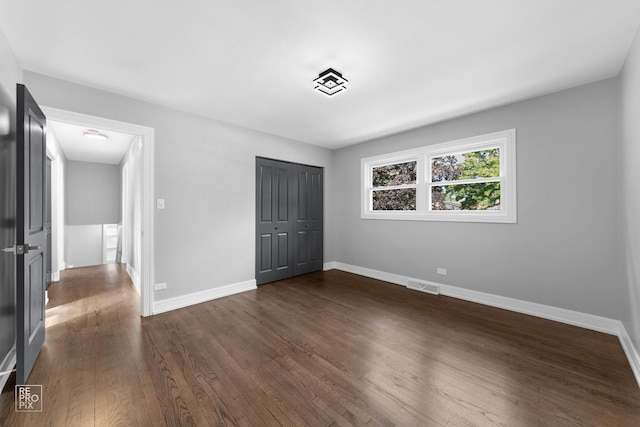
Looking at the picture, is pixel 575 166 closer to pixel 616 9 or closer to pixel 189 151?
pixel 616 9

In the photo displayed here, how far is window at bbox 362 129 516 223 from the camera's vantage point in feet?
10.8

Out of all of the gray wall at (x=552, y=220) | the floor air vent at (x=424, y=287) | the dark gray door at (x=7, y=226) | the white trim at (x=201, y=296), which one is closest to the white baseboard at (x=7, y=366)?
the dark gray door at (x=7, y=226)

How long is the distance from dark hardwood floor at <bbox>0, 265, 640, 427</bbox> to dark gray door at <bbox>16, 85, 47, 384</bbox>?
0.25 metres

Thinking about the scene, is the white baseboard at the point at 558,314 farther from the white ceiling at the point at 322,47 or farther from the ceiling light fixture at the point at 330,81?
the ceiling light fixture at the point at 330,81

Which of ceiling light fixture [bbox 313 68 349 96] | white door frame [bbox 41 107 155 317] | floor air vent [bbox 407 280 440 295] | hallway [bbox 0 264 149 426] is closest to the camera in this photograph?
hallway [bbox 0 264 149 426]

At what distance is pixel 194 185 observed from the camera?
350 cm

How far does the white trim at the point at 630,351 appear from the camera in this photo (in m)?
1.90

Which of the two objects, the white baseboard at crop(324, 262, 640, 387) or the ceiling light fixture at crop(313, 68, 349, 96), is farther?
the ceiling light fixture at crop(313, 68, 349, 96)

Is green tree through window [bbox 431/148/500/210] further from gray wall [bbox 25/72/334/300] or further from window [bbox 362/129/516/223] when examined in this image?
gray wall [bbox 25/72/334/300]

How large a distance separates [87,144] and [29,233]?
13.6ft

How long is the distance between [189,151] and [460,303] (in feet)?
13.8

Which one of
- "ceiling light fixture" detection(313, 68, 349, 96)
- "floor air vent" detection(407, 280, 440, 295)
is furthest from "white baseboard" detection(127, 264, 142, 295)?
"floor air vent" detection(407, 280, 440, 295)

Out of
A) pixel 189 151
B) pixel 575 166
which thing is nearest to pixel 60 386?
pixel 189 151

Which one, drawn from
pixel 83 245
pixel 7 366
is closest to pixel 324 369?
pixel 7 366
